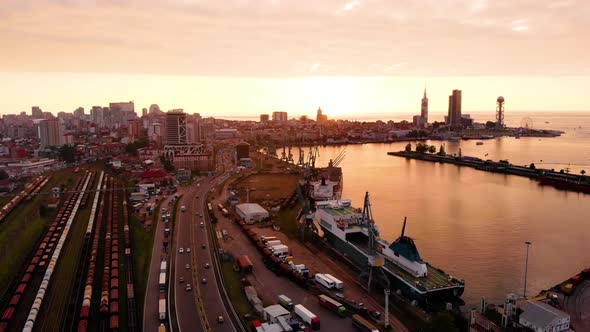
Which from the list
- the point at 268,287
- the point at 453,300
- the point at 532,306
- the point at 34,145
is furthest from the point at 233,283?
the point at 34,145

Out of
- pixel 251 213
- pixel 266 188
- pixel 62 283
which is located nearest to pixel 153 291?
pixel 62 283

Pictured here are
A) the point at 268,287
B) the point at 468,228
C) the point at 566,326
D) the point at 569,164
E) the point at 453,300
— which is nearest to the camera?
the point at 566,326

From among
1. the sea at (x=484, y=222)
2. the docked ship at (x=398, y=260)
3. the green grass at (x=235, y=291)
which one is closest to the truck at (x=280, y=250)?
the green grass at (x=235, y=291)

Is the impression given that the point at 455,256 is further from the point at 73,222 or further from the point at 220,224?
the point at 73,222

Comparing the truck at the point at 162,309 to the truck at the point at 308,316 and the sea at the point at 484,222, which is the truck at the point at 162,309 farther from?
the sea at the point at 484,222

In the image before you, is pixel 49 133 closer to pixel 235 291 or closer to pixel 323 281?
pixel 235 291
